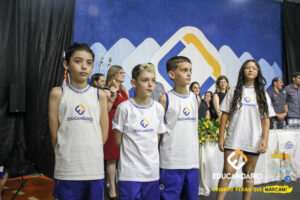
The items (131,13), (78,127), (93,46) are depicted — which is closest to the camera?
(78,127)

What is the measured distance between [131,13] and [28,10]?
77.4 inches

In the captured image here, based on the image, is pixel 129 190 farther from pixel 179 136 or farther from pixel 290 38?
pixel 290 38

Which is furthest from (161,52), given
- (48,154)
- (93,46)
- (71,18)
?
(48,154)

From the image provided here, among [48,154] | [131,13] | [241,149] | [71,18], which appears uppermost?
[131,13]

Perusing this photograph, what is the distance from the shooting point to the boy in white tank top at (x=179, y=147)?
1.96 meters

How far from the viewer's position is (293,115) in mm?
5516

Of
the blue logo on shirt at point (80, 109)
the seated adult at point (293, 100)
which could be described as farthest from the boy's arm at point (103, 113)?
the seated adult at point (293, 100)

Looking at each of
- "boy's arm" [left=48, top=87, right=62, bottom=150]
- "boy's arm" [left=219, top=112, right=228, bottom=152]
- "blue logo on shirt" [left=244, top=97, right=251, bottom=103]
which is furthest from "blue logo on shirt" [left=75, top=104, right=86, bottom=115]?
"blue logo on shirt" [left=244, top=97, right=251, bottom=103]

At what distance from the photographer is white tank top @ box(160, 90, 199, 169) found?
197 cm

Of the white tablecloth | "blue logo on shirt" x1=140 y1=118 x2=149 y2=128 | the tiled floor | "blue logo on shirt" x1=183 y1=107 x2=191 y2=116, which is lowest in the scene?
the tiled floor

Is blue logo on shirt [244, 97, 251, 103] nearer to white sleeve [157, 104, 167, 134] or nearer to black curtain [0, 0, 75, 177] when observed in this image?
white sleeve [157, 104, 167, 134]

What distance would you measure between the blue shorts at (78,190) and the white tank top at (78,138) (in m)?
0.04

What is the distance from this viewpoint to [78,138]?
1.61 meters

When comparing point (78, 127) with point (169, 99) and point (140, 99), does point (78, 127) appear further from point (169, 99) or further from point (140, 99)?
point (169, 99)
